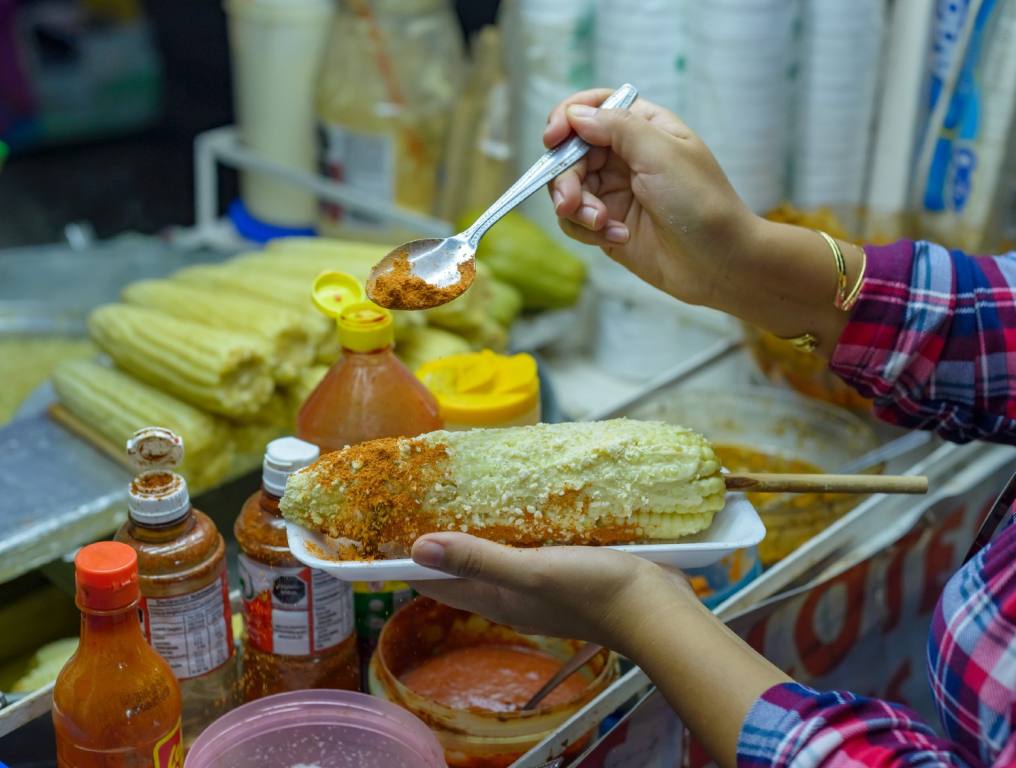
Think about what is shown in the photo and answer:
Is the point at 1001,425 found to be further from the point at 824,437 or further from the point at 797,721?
the point at 797,721

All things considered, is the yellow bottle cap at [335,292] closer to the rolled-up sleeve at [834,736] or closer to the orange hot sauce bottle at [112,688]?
the orange hot sauce bottle at [112,688]

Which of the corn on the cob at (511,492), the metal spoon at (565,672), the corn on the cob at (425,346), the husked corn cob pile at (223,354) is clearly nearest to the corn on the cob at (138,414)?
the husked corn cob pile at (223,354)

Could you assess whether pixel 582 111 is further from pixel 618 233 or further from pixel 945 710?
pixel 945 710

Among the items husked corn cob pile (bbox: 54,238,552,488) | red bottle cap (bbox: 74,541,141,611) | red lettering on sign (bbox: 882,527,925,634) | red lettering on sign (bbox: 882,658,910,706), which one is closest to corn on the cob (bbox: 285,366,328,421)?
husked corn cob pile (bbox: 54,238,552,488)

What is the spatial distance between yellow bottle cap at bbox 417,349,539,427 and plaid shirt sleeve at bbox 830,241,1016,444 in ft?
1.31

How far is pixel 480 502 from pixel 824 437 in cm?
93

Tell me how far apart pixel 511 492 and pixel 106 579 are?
0.39 meters

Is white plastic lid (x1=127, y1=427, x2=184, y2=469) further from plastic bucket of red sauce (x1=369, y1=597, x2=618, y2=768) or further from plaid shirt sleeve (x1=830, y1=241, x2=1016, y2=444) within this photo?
plaid shirt sleeve (x1=830, y1=241, x2=1016, y2=444)

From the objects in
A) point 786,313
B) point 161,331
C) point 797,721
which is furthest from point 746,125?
point 797,721

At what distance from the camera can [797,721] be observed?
90 cm

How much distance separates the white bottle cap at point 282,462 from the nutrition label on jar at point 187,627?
0.11 meters

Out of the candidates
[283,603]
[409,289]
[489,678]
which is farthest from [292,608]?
[409,289]

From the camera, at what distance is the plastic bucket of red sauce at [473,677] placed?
43.8 inches

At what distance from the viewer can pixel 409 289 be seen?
1231 millimetres
